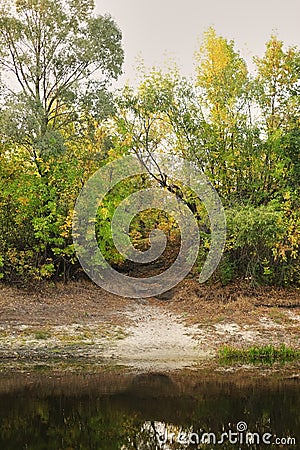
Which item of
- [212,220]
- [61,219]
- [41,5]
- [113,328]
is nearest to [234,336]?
[113,328]

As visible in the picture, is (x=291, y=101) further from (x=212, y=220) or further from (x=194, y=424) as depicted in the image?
(x=194, y=424)

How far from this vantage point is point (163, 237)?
73.5 feet

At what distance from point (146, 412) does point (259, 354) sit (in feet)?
15.3

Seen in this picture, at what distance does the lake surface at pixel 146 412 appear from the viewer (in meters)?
6.68

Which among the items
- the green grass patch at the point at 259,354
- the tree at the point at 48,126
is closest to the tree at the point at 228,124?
the tree at the point at 48,126

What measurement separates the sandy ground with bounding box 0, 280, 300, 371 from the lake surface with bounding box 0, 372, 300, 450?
4.72ft

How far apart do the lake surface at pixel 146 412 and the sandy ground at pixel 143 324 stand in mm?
1439

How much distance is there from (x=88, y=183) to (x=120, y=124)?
2944 mm

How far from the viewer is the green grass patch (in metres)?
11.4


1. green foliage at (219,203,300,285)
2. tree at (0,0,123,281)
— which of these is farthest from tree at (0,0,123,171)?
green foliage at (219,203,300,285)

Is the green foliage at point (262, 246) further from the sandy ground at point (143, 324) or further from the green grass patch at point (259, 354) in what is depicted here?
the green grass patch at point (259, 354)

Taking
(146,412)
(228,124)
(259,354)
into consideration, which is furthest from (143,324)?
(228,124)

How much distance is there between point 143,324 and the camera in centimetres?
1476

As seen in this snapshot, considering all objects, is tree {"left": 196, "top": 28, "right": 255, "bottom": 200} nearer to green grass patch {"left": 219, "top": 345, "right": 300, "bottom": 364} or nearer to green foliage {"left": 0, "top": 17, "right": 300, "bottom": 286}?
green foliage {"left": 0, "top": 17, "right": 300, "bottom": 286}
